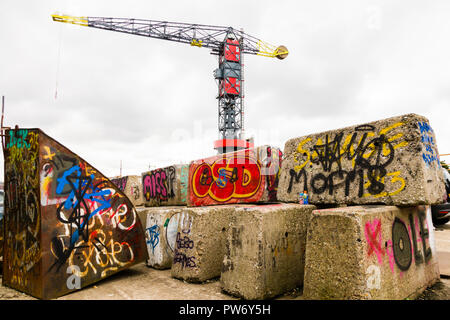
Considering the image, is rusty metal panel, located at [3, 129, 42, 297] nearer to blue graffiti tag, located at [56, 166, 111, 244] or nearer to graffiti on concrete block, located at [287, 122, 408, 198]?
blue graffiti tag, located at [56, 166, 111, 244]

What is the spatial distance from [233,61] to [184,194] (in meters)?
42.4

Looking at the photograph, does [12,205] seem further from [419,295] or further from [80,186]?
[419,295]

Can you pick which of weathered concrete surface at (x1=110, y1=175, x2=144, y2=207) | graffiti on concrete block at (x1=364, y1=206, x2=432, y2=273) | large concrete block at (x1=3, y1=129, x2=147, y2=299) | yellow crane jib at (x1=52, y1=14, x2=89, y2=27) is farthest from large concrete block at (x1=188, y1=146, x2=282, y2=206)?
yellow crane jib at (x1=52, y1=14, x2=89, y2=27)

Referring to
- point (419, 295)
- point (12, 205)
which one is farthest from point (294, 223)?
point (12, 205)

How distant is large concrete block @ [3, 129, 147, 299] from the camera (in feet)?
12.1

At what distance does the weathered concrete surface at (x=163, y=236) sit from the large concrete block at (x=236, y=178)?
1.54 ft

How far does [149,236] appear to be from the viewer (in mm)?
5496

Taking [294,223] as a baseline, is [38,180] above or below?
Result: above

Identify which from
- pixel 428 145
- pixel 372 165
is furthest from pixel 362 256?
pixel 428 145

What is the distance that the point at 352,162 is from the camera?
3555mm

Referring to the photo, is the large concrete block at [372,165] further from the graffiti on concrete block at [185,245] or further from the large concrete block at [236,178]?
the graffiti on concrete block at [185,245]

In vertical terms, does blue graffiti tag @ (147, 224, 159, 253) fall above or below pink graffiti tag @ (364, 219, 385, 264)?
below

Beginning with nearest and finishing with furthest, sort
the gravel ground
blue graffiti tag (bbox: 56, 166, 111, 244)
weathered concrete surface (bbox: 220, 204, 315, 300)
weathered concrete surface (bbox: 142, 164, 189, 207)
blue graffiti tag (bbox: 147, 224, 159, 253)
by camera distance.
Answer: weathered concrete surface (bbox: 220, 204, 315, 300), the gravel ground, blue graffiti tag (bbox: 56, 166, 111, 244), blue graffiti tag (bbox: 147, 224, 159, 253), weathered concrete surface (bbox: 142, 164, 189, 207)

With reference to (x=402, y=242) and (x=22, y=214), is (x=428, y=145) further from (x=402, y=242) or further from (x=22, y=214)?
(x=22, y=214)
